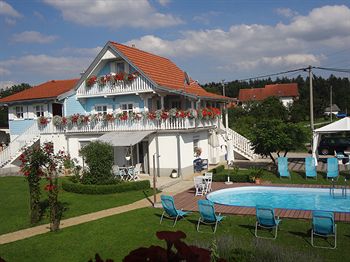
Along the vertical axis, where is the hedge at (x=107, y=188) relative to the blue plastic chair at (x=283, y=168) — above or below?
below

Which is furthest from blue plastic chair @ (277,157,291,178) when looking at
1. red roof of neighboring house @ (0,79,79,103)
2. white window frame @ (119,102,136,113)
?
red roof of neighboring house @ (0,79,79,103)

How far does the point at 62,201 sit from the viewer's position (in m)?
19.0

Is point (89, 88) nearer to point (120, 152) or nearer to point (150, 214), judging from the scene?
point (120, 152)

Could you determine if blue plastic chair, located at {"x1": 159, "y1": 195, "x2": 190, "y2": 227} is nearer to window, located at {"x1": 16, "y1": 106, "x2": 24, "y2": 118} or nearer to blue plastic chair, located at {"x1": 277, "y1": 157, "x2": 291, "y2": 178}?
blue plastic chair, located at {"x1": 277, "y1": 157, "x2": 291, "y2": 178}

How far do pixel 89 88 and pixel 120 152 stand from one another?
22.0 ft

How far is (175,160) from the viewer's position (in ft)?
81.5

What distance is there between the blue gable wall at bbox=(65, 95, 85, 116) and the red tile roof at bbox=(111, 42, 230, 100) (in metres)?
6.46

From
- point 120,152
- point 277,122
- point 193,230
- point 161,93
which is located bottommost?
point 193,230

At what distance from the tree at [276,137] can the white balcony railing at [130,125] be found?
462 centimetres

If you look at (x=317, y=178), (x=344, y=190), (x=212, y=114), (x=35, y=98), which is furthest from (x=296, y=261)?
(x=35, y=98)

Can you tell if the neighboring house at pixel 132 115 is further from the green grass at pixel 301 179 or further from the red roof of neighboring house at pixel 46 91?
the green grass at pixel 301 179

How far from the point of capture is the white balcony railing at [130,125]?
25078mm

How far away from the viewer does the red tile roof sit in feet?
90.4

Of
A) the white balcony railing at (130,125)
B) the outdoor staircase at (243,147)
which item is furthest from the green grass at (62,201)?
the outdoor staircase at (243,147)
